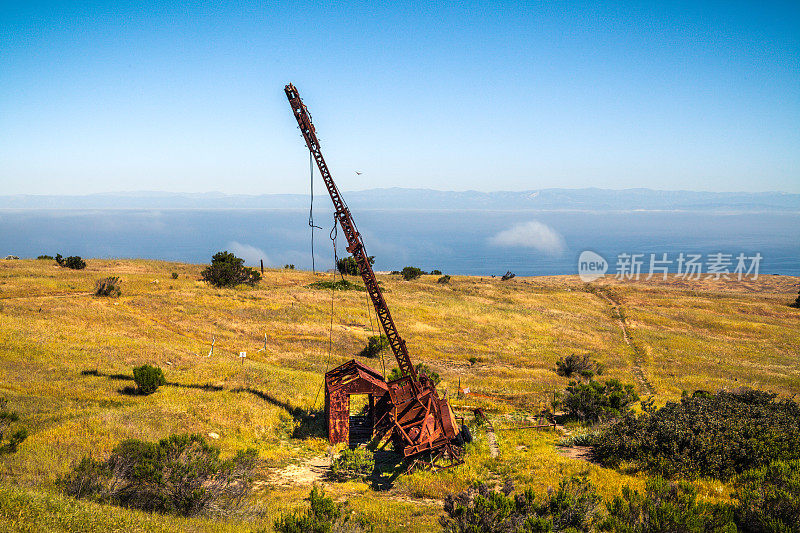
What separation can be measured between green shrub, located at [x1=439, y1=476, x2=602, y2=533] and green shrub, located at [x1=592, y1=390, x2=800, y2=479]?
5.59m

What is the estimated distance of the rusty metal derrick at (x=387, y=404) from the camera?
1627 cm

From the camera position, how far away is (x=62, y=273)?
45.2 meters

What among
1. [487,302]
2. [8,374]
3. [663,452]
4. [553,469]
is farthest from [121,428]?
[487,302]

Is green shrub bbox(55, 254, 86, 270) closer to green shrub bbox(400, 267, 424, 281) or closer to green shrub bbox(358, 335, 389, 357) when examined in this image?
green shrub bbox(358, 335, 389, 357)

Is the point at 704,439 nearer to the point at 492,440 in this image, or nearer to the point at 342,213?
the point at 492,440

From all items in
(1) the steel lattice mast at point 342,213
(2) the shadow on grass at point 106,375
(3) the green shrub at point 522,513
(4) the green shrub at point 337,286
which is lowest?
(4) the green shrub at point 337,286

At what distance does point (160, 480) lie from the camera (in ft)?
36.7

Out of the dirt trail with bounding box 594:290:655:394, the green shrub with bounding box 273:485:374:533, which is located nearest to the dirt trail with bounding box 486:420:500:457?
the green shrub with bounding box 273:485:374:533

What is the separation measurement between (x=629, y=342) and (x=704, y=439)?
31.5 m

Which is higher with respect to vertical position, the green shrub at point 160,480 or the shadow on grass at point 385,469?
the green shrub at point 160,480

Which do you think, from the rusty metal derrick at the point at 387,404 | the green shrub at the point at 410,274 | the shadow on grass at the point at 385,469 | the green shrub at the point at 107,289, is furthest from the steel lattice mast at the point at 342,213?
the green shrub at the point at 410,274

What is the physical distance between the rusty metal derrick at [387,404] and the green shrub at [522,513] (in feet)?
15.0

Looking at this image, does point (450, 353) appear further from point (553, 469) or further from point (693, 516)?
point (693, 516)

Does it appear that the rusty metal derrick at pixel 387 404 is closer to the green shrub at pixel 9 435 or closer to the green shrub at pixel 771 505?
the green shrub at pixel 771 505
